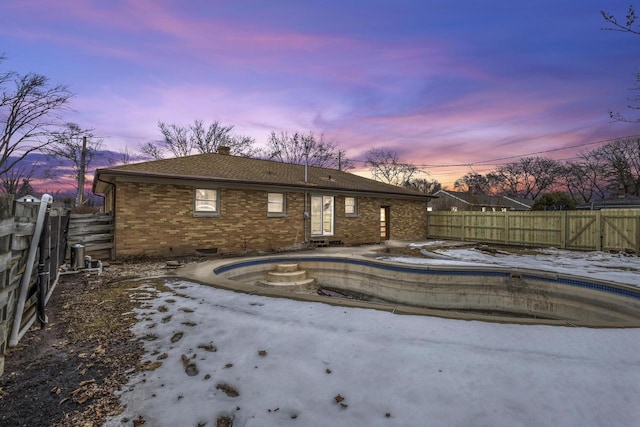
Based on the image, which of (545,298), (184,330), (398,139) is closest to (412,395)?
(184,330)

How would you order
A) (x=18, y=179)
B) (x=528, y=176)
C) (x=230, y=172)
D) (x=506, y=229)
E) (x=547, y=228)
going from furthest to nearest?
(x=528, y=176) → (x=18, y=179) → (x=506, y=229) → (x=547, y=228) → (x=230, y=172)

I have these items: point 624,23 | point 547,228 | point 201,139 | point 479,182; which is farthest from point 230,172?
point 479,182

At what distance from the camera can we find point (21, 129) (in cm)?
2038

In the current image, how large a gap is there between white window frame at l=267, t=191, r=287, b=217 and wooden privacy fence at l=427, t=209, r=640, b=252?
1175 cm

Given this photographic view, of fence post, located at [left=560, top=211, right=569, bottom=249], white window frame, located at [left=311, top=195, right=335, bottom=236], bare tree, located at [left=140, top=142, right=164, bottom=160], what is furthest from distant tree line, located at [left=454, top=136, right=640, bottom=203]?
bare tree, located at [left=140, top=142, right=164, bottom=160]

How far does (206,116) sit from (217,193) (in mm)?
24501

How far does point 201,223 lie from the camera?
11641 mm

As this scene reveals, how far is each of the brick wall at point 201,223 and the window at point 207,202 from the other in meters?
0.23

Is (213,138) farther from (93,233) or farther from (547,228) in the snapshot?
(547,228)

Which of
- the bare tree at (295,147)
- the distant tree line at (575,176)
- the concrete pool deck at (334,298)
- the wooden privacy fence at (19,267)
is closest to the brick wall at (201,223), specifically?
the concrete pool deck at (334,298)

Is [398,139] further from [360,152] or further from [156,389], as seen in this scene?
[156,389]

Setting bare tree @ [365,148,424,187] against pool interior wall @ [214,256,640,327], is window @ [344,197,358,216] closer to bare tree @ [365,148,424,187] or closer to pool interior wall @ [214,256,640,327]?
pool interior wall @ [214,256,640,327]

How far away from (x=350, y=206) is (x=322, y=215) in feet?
6.43

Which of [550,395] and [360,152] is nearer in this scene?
[550,395]
